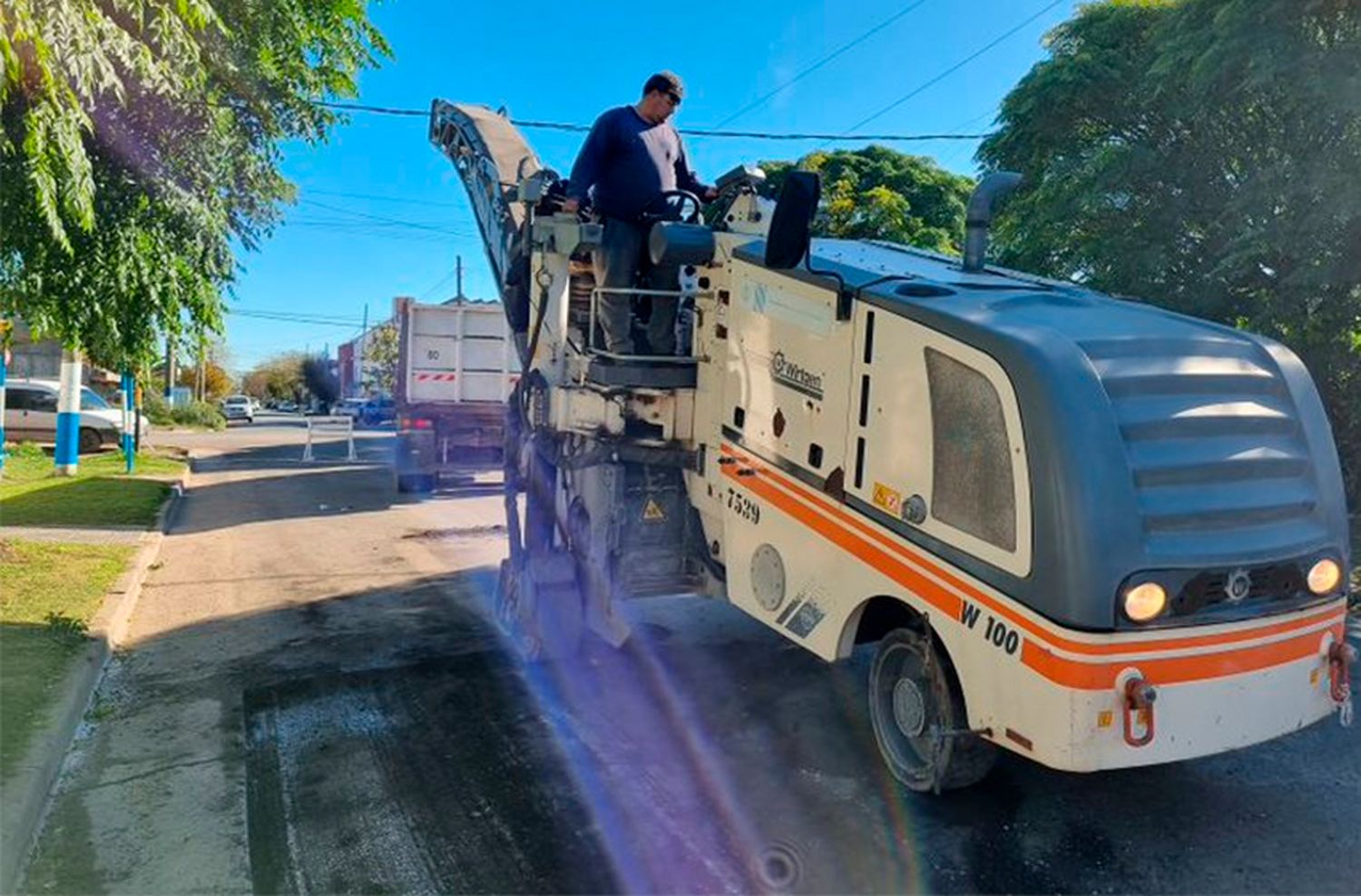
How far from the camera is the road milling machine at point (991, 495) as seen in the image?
301 cm

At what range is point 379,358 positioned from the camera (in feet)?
211

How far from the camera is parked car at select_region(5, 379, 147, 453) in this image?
21.4m

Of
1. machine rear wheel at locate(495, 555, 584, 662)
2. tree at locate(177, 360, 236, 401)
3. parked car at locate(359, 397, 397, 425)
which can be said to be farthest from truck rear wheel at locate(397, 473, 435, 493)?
tree at locate(177, 360, 236, 401)

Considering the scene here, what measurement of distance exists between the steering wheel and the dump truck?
8613 millimetres

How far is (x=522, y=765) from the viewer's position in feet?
14.1

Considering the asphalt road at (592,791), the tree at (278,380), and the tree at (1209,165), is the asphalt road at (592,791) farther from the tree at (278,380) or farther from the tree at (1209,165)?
the tree at (278,380)

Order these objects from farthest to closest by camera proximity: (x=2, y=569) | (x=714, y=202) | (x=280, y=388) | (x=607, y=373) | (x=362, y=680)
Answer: (x=280, y=388) → (x=2, y=569) → (x=714, y=202) → (x=362, y=680) → (x=607, y=373)

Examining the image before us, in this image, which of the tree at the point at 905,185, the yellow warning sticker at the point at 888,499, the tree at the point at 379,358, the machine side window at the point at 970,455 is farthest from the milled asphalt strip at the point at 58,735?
the tree at the point at 379,358

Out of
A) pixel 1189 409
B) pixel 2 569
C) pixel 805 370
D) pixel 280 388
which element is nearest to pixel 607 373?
pixel 805 370

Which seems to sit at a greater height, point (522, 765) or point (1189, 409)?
point (1189, 409)

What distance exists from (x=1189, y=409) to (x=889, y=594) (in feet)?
4.03

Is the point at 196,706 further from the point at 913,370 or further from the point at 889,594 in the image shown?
the point at 913,370

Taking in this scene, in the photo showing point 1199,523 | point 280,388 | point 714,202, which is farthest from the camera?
A: point 280,388

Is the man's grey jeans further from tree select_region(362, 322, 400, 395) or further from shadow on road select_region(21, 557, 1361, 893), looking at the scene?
tree select_region(362, 322, 400, 395)
